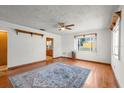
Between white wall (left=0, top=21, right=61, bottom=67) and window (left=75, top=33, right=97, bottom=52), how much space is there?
2672mm

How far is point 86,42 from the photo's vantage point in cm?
589

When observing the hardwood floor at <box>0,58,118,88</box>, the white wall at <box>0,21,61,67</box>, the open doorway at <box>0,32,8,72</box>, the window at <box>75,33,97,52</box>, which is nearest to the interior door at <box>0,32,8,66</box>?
the open doorway at <box>0,32,8,72</box>

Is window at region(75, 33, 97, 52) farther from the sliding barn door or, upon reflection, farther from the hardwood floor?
the sliding barn door

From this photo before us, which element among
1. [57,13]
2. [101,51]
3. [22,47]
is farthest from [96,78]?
[22,47]

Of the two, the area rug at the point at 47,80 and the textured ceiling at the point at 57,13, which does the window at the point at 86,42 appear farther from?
the area rug at the point at 47,80

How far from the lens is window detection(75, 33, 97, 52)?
5465mm

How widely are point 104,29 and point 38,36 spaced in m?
4.24

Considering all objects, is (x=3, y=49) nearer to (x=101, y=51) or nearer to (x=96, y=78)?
(x=96, y=78)

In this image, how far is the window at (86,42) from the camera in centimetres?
546

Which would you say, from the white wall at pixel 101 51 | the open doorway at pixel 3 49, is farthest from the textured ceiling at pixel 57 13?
the white wall at pixel 101 51

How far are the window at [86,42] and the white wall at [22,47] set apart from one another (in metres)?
2.67

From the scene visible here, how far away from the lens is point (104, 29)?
4887 mm
